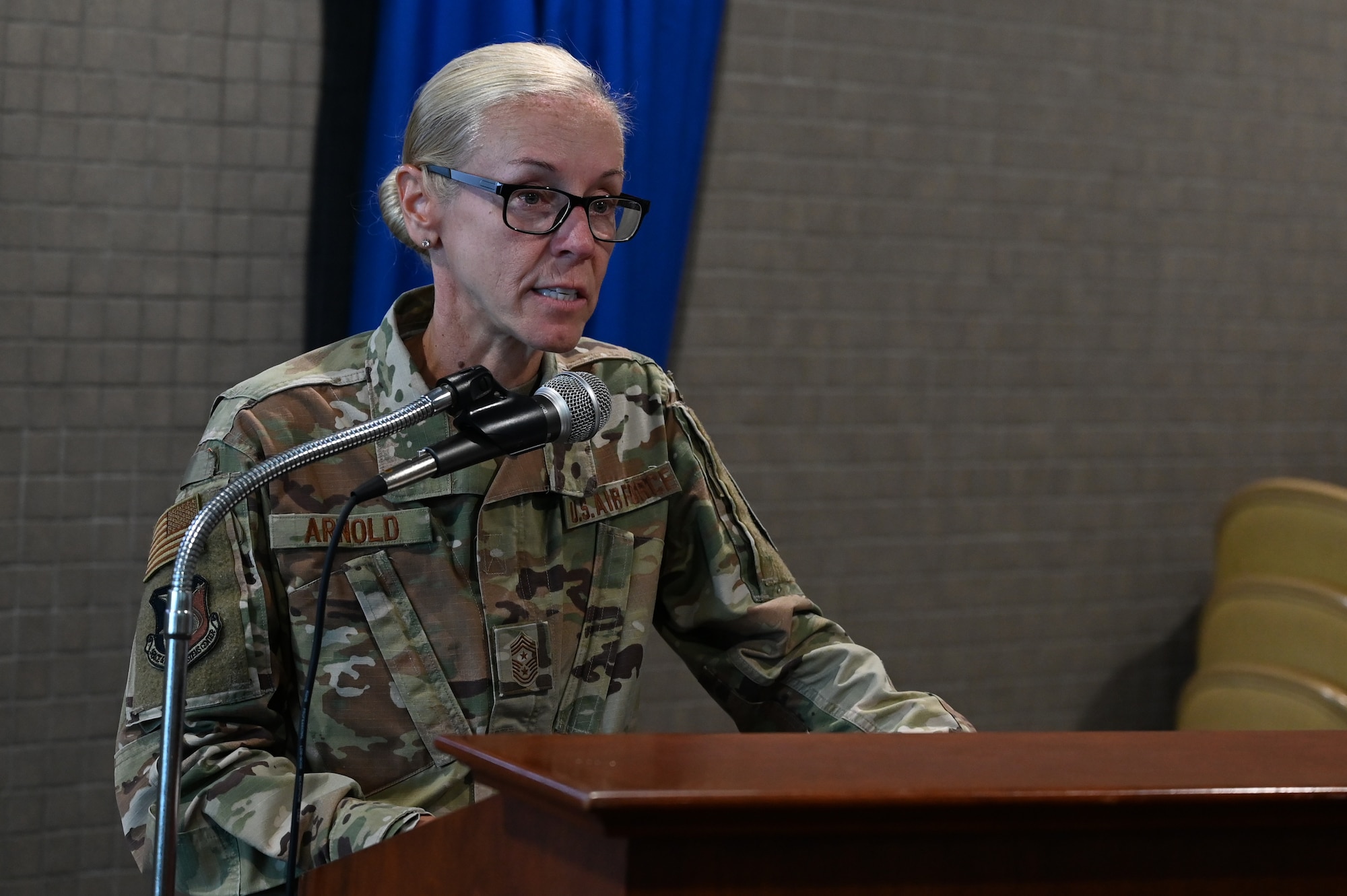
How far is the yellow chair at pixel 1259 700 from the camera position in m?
2.93

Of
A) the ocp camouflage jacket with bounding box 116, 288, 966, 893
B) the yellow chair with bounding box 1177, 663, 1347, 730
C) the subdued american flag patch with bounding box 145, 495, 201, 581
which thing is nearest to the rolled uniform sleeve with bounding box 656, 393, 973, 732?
the ocp camouflage jacket with bounding box 116, 288, 966, 893

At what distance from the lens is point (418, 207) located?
1656 millimetres

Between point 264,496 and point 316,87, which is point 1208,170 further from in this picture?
point 264,496

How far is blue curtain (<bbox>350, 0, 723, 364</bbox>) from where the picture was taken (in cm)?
256

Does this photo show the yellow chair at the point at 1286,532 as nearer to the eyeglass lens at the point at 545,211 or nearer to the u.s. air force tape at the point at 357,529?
the eyeglass lens at the point at 545,211

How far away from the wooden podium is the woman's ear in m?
0.89

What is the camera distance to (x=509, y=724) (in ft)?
5.20

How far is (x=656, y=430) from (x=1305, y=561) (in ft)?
6.29

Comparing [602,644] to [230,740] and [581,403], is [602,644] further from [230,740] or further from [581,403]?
[581,403]

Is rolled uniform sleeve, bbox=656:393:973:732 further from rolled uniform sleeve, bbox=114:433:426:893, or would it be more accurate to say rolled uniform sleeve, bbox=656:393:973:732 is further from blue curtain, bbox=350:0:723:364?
blue curtain, bbox=350:0:723:364

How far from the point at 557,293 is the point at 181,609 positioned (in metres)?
0.67

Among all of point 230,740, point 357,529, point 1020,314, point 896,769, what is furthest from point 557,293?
point 1020,314

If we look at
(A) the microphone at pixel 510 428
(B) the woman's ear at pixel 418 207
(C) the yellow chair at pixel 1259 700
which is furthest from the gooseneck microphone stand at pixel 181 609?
(C) the yellow chair at pixel 1259 700

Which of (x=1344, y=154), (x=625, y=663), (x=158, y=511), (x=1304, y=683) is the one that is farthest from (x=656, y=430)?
(x=1344, y=154)
